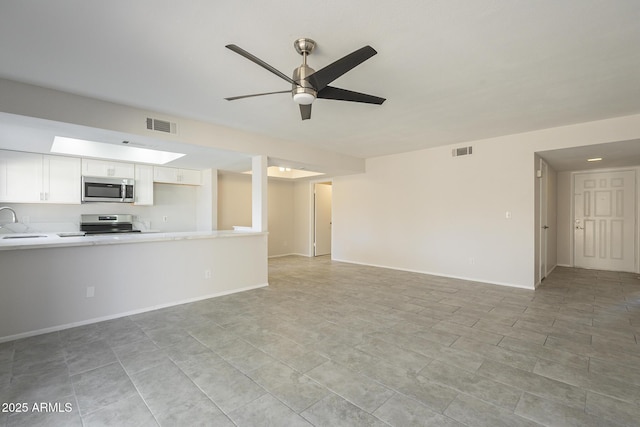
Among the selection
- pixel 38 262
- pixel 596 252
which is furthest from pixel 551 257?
pixel 38 262

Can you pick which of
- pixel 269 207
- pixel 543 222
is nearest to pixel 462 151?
pixel 543 222

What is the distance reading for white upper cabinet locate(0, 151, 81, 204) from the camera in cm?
453

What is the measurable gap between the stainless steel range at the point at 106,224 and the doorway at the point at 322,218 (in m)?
4.47

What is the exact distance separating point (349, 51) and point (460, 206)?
4113mm

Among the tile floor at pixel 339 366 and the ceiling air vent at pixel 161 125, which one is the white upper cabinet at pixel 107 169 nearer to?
the ceiling air vent at pixel 161 125

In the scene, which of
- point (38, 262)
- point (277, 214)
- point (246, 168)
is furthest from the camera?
point (277, 214)

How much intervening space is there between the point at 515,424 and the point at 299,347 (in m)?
1.66

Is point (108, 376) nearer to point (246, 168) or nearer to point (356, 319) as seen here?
point (356, 319)

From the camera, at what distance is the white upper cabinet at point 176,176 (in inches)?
237

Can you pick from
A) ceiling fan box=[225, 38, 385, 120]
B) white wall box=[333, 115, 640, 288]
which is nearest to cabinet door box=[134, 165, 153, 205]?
white wall box=[333, 115, 640, 288]

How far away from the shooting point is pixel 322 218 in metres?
8.68

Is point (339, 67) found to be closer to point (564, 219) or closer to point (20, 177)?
point (20, 177)

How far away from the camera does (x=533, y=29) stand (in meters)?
2.05

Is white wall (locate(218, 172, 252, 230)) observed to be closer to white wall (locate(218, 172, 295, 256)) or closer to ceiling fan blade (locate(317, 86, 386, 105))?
white wall (locate(218, 172, 295, 256))
